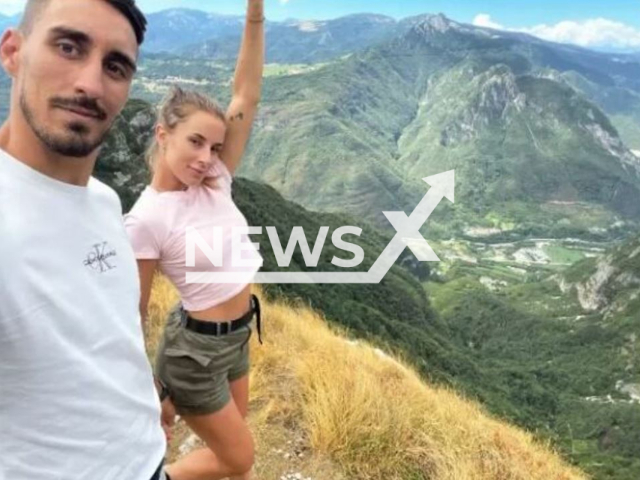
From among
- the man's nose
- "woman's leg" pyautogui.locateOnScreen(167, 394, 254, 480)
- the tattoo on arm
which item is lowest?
"woman's leg" pyautogui.locateOnScreen(167, 394, 254, 480)

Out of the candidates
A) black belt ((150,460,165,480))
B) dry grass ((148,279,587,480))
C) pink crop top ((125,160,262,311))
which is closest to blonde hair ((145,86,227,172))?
pink crop top ((125,160,262,311))

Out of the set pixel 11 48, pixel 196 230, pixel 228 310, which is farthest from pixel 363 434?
pixel 11 48

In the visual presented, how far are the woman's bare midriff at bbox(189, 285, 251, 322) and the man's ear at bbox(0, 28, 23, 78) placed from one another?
127cm

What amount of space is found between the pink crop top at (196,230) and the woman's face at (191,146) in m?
0.08

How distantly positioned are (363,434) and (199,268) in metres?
1.83

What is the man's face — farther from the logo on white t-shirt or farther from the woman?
the woman

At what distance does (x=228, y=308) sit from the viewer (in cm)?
254

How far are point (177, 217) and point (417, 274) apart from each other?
466 feet

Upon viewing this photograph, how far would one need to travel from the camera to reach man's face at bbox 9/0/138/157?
54.9 inches

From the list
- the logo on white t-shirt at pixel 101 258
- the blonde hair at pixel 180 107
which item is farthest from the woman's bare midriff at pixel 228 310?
the logo on white t-shirt at pixel 101 258

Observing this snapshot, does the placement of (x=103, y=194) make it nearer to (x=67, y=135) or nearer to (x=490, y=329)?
(x=67, y=135)

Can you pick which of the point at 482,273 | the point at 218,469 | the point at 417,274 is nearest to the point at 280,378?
the point at 218,469

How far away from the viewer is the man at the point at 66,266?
129 centimetres

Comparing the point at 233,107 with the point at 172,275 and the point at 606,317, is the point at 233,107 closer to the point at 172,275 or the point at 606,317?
the point at 172,275
